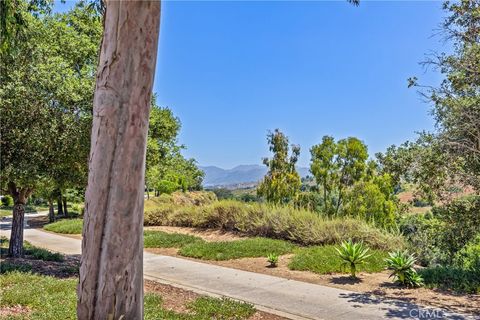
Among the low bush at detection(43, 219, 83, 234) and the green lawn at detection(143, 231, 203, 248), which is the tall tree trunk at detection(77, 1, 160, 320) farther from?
the low bush at detection(43, 219, 83, 234)

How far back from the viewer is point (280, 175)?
2238 cm

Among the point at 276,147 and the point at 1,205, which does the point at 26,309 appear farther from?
the point at 1,205

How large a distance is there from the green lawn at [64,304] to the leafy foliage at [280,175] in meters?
15.1

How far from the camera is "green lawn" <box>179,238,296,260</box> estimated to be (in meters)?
11.3

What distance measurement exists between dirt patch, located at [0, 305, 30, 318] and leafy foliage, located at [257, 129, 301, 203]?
1637 centimetres

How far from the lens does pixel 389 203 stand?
16.9 meters

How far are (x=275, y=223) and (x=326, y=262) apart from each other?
4.42m

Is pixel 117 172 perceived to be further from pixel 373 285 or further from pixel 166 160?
pixel 166 160

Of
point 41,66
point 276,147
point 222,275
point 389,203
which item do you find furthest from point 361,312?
point 276,147

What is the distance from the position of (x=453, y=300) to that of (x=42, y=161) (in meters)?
8.69

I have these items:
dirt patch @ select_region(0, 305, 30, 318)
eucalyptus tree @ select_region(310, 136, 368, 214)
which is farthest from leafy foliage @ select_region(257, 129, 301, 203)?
dirt patch @ select_region(0, 305, 30, 318)

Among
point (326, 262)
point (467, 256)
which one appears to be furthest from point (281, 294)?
point (467, 256)

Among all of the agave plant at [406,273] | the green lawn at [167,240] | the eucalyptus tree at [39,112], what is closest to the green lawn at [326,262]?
the agave plant at [406,273]


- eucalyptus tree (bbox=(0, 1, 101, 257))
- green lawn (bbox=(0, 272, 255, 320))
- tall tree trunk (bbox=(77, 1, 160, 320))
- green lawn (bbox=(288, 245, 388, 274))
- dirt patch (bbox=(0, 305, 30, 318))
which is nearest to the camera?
tall tree trunk (bbox=(77, 1, 160, 320))
